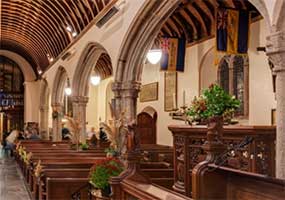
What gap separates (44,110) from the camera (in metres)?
21.9

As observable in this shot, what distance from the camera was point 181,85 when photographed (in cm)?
1262

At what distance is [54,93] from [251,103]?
962cm

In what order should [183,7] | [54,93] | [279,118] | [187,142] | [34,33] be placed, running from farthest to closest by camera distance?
[34,33], [54,93], [183,7], [187,142], [279,118]

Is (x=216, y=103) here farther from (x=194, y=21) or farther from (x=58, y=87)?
(x=58, y=87)

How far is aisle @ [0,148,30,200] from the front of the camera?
8.65 meters

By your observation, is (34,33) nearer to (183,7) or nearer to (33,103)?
(33,103)

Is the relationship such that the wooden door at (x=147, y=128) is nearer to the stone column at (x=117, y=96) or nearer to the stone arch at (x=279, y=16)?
the stone column at (x=117, y=96)

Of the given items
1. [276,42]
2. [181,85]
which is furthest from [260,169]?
[181,85]

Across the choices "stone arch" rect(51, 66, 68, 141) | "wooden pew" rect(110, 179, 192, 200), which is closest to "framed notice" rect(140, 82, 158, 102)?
"stone arch" rect(51, 66, 68, 141)

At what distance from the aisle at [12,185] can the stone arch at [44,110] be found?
7483 mm

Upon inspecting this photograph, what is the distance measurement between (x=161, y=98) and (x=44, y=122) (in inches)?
364

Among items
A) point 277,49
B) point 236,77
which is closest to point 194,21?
point 236,77

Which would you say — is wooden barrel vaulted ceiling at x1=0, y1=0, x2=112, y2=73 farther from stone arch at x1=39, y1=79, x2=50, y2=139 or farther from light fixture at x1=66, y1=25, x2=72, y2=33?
stone arch at x1=39, y1=79, x2=50, y2=139

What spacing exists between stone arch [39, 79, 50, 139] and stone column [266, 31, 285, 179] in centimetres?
1791
